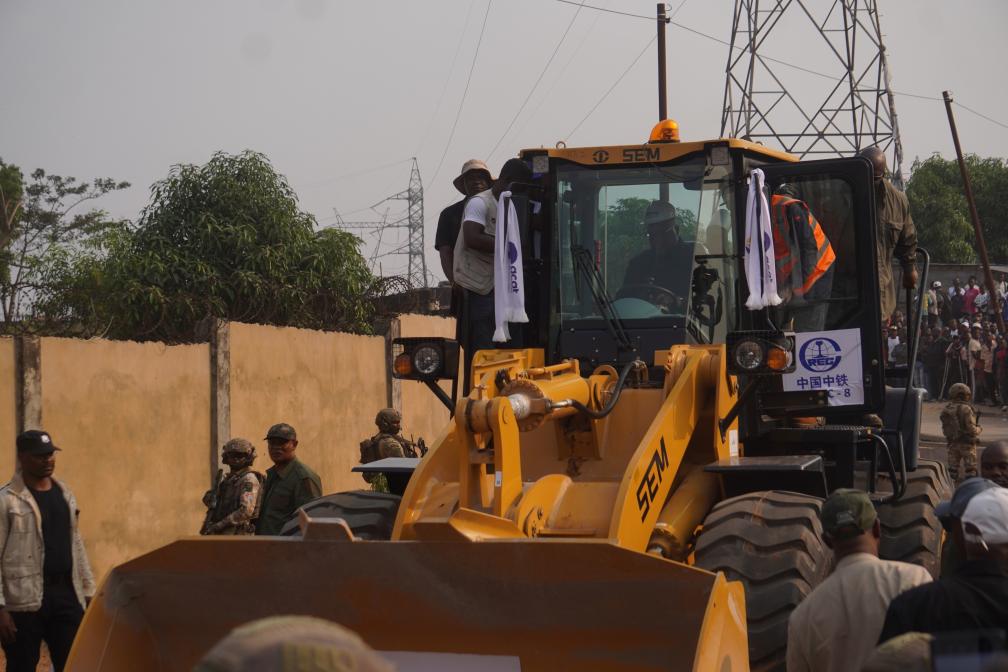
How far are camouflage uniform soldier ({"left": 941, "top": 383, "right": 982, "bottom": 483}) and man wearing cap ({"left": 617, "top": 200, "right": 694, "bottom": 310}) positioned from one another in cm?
817

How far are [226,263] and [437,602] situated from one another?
13556 millimetres

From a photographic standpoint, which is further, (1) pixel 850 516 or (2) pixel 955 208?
(2) pixel 955 208

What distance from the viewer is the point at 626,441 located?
24.5ft

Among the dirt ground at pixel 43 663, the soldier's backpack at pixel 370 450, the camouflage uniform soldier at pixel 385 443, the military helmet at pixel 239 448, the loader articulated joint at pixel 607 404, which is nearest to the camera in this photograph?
the loader articulated joint at pixel 607 404

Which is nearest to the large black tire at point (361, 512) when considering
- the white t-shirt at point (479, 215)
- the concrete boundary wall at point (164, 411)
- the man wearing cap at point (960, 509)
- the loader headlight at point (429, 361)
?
the loader headlight at point (429, 361)

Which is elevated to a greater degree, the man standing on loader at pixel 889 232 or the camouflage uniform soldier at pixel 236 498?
the man standing on loader at pixel 889 232

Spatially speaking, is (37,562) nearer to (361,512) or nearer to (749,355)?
(361,512)

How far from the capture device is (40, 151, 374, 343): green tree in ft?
52.9

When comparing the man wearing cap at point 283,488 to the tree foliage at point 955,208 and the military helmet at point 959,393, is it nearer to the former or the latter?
the military helmet at point 959,393

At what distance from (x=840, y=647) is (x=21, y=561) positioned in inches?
179

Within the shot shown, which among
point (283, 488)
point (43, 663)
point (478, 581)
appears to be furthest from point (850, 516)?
point (43, 663)

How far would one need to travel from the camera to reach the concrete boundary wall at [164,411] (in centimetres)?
1132

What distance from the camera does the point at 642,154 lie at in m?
8.12

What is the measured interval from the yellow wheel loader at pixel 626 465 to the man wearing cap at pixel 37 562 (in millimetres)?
1356
